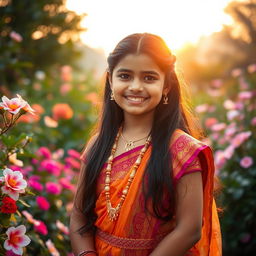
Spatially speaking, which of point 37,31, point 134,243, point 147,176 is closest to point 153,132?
point 147,176

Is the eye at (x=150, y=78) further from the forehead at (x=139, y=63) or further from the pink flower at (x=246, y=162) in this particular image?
the pink flower at (x=246, y=162)

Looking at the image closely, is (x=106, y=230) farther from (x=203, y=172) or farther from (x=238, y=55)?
(x=238, y=55)

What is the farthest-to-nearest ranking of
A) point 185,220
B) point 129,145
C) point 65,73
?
point 65,73, point 129,145, point 185,220

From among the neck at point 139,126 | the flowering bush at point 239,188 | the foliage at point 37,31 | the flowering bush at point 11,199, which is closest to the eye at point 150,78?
the neck at point 139,126

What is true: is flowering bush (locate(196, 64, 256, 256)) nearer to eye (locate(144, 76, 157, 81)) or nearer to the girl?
the girl

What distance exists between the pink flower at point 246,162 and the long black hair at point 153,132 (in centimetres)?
155

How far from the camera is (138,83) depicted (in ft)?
5.98

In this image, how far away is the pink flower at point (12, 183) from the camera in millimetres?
1836

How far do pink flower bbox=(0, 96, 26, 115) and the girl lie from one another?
41 cm

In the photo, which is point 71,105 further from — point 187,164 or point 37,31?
point 187,164

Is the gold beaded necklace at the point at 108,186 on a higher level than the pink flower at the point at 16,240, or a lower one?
higher

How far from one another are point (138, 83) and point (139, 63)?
86mm

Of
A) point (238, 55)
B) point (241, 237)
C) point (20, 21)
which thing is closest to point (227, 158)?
point (241, 237)

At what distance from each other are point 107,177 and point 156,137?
28cm
